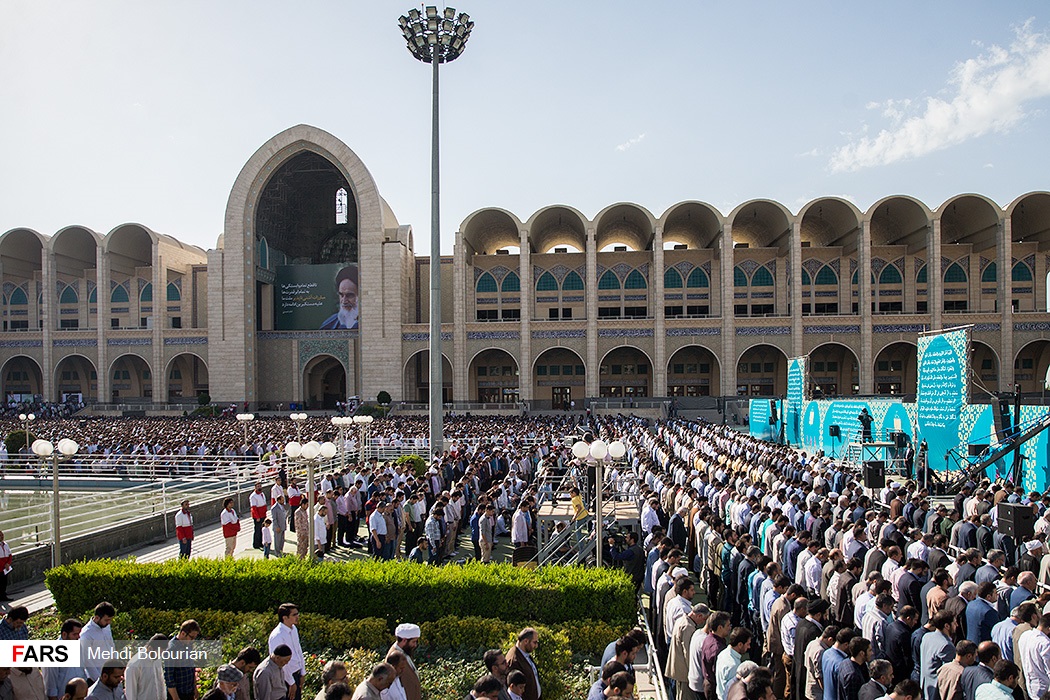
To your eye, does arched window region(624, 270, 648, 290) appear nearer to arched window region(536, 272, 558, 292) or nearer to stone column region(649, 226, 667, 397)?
stone column region(649, 226, 667, 397)

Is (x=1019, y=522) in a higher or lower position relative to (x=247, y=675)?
higher

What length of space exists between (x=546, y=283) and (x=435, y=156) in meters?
22.5

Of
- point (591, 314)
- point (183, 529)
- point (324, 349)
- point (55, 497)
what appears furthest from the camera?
point (324, 349)

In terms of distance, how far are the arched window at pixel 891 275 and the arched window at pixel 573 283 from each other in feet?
53.2

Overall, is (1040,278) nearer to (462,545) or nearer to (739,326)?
(739,326)

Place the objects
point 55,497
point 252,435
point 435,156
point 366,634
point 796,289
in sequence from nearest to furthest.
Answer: point 366,634, point 55,497, point 435,156, point 252,435, point 796,289

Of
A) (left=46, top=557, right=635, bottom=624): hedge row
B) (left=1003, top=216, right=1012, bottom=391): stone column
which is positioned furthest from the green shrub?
(left=1003, top=216, right=1012, bottom=391): stone column

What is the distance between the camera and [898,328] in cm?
3547

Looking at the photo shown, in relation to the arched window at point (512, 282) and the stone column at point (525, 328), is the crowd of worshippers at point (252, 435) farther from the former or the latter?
the arched window at point (512, 282)

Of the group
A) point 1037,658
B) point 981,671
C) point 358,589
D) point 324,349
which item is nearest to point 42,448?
point 358,589

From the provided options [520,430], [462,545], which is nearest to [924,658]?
[462,545]

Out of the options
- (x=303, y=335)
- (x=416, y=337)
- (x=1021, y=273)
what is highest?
(x=1021, y=273)

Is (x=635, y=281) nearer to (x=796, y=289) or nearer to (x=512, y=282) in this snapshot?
(x=512, y=282)

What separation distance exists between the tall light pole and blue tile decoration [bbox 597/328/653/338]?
64.3ft
